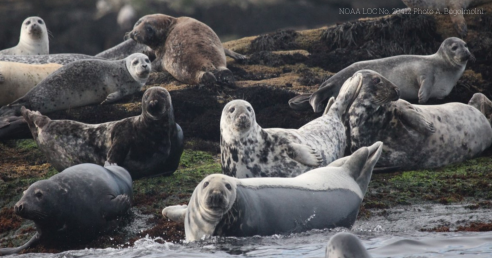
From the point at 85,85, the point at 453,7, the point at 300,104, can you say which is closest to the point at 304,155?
the point at 300,104

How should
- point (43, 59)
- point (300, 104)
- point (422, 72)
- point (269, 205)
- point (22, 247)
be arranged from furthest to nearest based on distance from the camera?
point (43, 59) < point (422, 72) < point (300, 104) < point (22, 247) < point (269, 205)

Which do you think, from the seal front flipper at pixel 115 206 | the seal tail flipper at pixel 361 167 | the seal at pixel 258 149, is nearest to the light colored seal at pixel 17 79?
the seal at pixel 258 149

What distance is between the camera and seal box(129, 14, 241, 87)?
1313cm

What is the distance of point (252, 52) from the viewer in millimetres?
15555

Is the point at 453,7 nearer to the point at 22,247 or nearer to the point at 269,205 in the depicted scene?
the point at 269,205

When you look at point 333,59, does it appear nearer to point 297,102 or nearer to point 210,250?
point 297,102

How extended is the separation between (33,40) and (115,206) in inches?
395

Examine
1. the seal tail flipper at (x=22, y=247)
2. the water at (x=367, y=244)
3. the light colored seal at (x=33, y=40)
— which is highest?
the light colored seal at (x=33, y=40)

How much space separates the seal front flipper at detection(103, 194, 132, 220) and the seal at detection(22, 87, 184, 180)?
1687 mm

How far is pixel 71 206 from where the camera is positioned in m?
6.59

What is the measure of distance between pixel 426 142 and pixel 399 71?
2.74m

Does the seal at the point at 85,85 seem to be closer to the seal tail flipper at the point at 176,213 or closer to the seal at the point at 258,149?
the seal at the point at 258,149

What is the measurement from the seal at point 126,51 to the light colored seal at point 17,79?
281cm

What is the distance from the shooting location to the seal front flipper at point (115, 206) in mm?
6766
